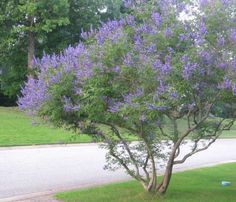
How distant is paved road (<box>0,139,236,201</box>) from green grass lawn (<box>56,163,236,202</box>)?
1.12 m

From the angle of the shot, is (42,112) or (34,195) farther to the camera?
(34,195)

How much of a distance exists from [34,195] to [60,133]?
1577 cm

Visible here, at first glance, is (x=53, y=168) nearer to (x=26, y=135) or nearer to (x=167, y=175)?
(x=167, y=175)

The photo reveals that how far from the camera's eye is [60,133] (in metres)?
25.2

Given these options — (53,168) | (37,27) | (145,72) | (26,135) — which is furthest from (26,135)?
(145,72)

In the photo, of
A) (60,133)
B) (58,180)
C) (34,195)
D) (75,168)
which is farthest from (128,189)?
(60,133)

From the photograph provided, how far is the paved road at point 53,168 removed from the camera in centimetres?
1093

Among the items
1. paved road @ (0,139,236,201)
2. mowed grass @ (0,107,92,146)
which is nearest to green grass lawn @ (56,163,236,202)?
paved road @ (0,139,236,201)

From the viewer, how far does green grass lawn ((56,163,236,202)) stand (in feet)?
28.6

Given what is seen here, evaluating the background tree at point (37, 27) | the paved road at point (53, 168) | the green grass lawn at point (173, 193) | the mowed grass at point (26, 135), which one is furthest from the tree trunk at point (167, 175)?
the background tree at point (37, 27)

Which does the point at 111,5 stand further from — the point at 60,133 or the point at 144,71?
the point at 144,71

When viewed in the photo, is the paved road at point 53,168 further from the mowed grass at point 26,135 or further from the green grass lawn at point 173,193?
the mowed grass at point 26,135

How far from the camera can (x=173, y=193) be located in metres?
9.37

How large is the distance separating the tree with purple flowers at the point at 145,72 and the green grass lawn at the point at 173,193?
3.72 ft
